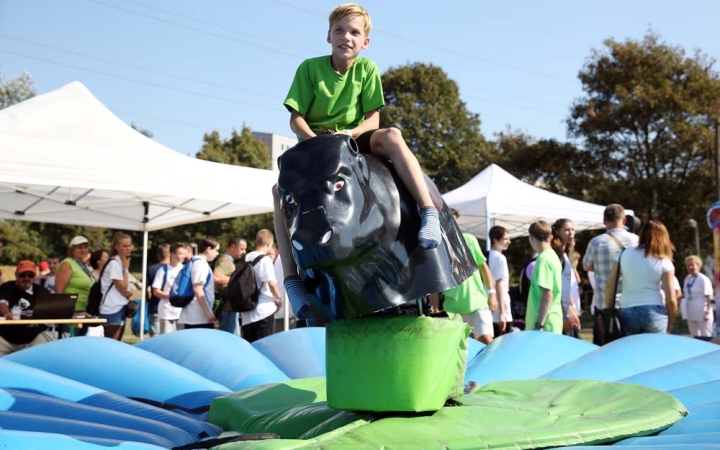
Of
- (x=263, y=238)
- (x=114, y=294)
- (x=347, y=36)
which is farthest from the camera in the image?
(x=114, y=294)

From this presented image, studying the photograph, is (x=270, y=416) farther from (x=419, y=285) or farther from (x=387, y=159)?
(x=387, y=159)

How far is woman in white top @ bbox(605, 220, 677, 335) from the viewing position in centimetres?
514

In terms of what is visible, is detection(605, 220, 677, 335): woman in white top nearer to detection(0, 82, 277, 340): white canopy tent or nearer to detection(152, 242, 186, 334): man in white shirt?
detection(0, 82, 277, 340): white canopy tent

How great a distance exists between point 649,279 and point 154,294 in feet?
15.3

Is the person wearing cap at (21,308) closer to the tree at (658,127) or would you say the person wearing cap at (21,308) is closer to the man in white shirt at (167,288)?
the man in white shirt at (167,288)

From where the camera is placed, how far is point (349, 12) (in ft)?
9.15

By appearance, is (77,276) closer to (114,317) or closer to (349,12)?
(114,317)

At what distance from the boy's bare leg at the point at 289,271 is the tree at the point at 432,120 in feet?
97.2

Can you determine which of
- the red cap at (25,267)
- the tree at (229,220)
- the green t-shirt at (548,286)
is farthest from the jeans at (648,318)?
the tree at (229,220)

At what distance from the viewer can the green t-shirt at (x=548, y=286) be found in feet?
16.7

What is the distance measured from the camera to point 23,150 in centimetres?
666

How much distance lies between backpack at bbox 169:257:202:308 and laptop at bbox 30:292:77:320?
0.85 m

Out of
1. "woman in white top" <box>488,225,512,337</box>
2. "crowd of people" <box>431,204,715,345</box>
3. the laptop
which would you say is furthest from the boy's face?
the laptop

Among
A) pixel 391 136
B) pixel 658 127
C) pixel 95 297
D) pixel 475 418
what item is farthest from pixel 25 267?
pixel 658 127
